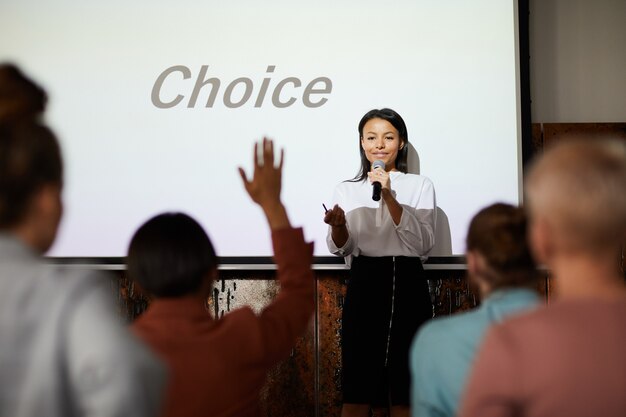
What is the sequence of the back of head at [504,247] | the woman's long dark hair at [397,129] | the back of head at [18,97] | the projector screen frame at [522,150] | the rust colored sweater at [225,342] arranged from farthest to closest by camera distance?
the projector screen frame at [522,150] < the woman's long dark hair at [397,129] < the back of head at [504,247] < the rust colored sweater at [225,342] < the back of head at [18,97]

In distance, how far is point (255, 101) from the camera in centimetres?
362

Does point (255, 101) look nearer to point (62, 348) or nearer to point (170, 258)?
point (170, 258)

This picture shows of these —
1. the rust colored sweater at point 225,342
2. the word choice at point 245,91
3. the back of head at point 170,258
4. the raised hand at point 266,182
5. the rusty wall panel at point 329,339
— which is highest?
the word choice at point 245,91

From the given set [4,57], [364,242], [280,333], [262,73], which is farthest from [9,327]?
[4,57]

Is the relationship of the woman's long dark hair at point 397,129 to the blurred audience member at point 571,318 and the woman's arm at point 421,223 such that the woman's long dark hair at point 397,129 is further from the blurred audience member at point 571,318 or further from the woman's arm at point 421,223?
the blurred audience member at point 571,318

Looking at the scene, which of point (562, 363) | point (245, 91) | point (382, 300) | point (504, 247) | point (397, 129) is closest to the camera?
point (562, 363)

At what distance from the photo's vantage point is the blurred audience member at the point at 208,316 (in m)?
1.29

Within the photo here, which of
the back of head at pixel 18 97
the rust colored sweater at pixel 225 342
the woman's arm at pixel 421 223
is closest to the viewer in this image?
the back of head at pixel 18 97

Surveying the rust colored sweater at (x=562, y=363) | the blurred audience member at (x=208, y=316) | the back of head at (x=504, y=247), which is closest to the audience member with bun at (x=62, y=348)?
the rust colored sweater at (x=562, y=363)

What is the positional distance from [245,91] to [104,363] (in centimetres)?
300

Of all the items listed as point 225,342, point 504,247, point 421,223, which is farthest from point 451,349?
point 421,223

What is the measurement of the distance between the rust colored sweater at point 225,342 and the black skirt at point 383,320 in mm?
1760

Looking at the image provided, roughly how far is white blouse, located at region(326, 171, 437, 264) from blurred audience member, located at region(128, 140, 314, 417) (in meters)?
1.71

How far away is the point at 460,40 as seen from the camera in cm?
359
